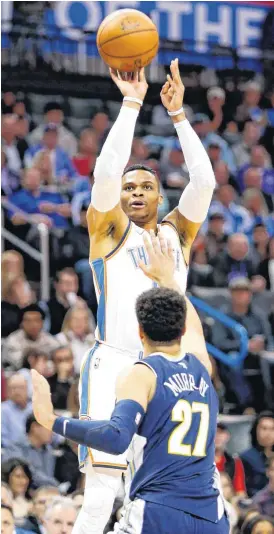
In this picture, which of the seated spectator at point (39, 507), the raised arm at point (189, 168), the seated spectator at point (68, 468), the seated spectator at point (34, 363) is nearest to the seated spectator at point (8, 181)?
the seated spectator at point (34, 363)

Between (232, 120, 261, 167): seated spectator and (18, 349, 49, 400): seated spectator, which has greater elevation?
(232, 120, 261, 167): seated spectator

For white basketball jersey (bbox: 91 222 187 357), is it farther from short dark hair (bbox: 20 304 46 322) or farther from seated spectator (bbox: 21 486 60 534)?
short dark hair (bbox: 20 304 46 322)

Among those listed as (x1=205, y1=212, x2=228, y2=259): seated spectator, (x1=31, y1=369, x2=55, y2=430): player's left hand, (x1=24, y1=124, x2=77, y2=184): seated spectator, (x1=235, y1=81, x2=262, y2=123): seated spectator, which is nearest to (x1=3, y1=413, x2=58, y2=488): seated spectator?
(x1=205, y1=212, x2=228, y2=259): seated spectator

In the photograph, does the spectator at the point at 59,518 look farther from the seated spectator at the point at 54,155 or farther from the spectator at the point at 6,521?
the seated spectator at the point at 54,155

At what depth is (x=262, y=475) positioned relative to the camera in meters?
11.7

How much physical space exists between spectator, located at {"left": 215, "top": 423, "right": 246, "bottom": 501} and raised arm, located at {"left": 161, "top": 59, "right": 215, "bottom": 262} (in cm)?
431

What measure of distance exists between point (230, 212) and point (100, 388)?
955cm

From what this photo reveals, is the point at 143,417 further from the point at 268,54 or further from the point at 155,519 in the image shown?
the point at 268,54

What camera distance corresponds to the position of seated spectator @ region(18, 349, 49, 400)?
1163 cm

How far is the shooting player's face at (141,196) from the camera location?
7.30 m

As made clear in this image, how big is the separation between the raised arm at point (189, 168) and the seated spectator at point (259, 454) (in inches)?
188

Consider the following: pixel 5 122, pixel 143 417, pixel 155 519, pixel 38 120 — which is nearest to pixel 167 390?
pixel 143 417

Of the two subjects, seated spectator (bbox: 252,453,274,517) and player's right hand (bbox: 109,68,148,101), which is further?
seated spectator (bbox: 252,453,274,517)

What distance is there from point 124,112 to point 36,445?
4966 mm
